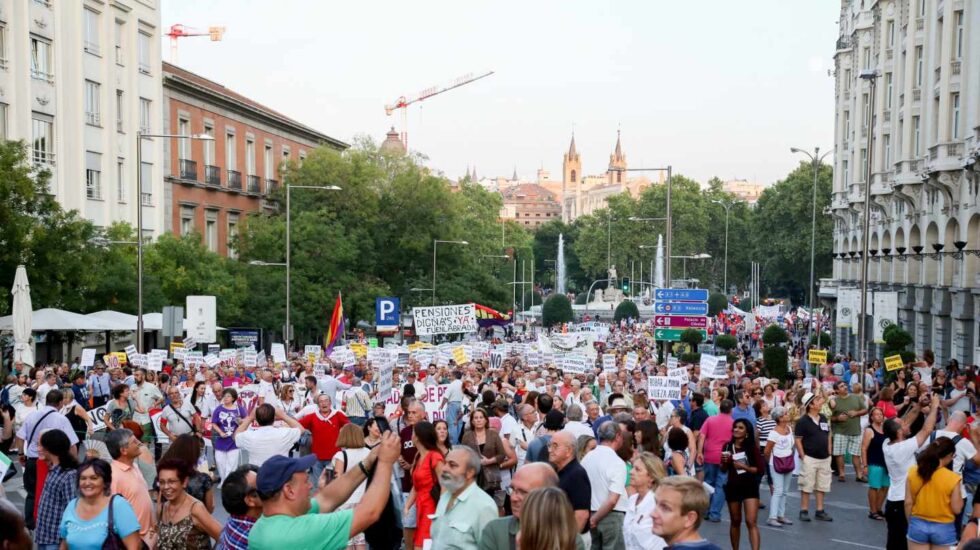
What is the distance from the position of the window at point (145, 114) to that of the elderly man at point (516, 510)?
156ft

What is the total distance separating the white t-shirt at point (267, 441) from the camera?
12266mm

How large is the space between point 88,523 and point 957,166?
114 feet

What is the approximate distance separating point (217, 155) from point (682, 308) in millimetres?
34880

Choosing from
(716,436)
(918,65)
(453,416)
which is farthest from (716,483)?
(918,65)

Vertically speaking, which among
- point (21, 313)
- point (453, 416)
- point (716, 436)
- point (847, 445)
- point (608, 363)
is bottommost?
point (847, 445)

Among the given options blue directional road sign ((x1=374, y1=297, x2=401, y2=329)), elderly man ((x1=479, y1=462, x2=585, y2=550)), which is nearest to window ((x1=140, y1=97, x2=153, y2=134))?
blue directional road sign ((x1=374, y1=297, x2=401, y2=329))

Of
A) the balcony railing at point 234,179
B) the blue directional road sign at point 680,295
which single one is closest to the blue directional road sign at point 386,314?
the blue directional road sign at point 680,295

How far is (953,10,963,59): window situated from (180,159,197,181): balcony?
111ft

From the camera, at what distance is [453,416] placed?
1794 cm

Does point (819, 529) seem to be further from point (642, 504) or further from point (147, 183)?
point (147, 183)

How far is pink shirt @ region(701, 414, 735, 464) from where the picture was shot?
13734mm

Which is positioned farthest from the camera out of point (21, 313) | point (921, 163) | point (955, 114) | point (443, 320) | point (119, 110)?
point (119, 110)

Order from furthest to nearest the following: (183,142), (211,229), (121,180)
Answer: (211,229), (183,142), (121,180)

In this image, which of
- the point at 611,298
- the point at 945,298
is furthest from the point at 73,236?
the point at 611,298
